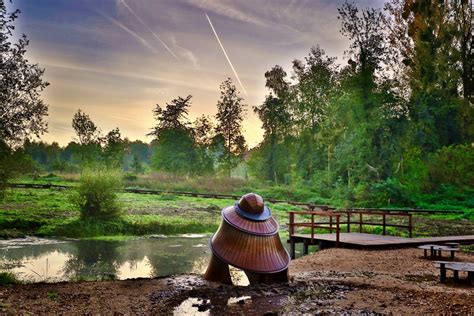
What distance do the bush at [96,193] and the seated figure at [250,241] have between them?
49.6ft

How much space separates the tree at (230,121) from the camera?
181 ft

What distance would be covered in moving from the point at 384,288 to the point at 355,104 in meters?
27.0

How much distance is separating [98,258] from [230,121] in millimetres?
39313

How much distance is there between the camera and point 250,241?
1025 cm

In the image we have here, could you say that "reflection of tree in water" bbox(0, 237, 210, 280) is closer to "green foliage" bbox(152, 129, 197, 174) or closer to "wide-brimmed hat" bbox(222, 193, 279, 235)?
"wide-brimmed hat" bbox(222, 193, 279, 235)

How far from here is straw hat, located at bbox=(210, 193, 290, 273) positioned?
10.2m

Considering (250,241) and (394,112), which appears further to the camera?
(394,112)

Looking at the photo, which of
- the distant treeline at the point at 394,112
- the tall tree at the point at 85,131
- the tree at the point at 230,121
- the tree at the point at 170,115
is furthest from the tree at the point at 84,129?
the distant treeline at the point at 394,112

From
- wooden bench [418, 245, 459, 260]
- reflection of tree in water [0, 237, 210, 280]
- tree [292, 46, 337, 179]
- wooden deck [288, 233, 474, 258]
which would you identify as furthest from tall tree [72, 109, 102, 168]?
wooden bench [418, 245, 459, 260]

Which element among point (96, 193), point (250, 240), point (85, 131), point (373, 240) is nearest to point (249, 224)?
point (250, 240)

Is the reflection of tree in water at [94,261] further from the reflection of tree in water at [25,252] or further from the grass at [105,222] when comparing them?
the grass at [105,222]

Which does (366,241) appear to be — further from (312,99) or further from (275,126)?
(275,126)

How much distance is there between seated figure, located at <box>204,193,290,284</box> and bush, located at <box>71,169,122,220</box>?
595 inches

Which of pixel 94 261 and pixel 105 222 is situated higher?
pixel 105 222
